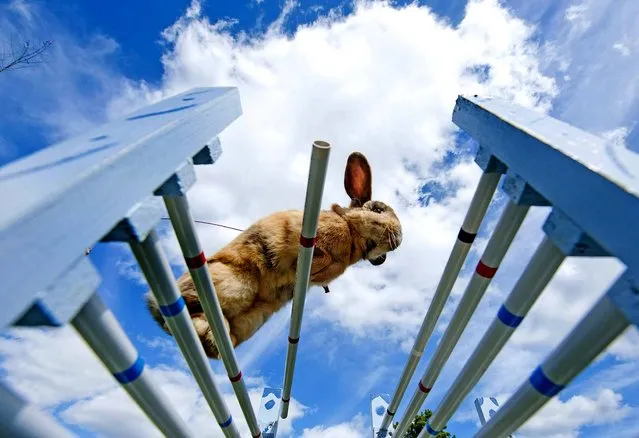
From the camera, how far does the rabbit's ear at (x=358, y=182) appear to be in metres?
3.52

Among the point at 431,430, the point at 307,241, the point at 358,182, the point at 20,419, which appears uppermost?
the point at 358,182

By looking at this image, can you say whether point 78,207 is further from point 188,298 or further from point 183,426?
point 188,298

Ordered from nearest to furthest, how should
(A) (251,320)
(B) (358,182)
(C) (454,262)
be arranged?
(C) (454,262) → (A) (251,320) → (B) (358,182)

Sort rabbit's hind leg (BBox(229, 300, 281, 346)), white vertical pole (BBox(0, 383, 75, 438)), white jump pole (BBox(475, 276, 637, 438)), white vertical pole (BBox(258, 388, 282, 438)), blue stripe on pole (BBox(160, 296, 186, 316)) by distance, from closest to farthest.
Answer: white vertical pole (BBox(0, 383, 75, 438)), white jump pole (BBox(475, 276, 637, 438)), blue stripe on pole (BBox(160, 296, 186, 316)), rabbit's hind leg (BBox(229, 300, 281, 346)), white vertical pole (BBox(258, 388, 282, 438))

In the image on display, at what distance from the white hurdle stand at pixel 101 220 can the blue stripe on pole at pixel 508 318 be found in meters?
1.22

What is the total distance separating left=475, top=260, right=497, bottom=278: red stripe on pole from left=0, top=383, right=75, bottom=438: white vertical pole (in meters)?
1.59

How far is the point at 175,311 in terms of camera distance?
156 cm

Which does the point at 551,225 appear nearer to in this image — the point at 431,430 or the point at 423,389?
the point at 423,389

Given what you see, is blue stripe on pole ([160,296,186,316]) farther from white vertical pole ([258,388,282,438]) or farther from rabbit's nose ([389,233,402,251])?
white vertical pole ([258,388,282,438])

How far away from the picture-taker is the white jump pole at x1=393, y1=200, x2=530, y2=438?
1457 millimetres

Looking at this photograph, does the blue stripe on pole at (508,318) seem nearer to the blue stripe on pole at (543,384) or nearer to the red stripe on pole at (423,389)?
the blue stripe on pole at (543,384)

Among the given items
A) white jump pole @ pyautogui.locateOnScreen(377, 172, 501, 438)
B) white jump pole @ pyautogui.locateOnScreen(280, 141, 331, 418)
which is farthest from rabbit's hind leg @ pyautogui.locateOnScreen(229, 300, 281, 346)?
white jump pole @ pyautogui.locateOnScreen(377, 172, 501, 438)

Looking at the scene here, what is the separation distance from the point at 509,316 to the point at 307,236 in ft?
3.61

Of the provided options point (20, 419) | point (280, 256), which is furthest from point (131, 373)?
point (280, 256)
